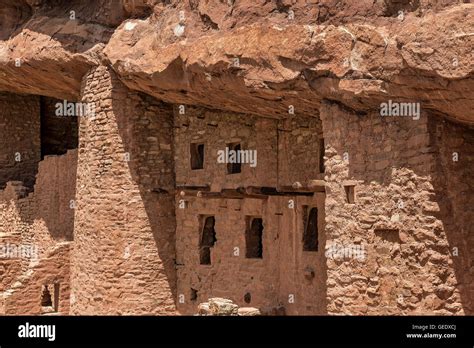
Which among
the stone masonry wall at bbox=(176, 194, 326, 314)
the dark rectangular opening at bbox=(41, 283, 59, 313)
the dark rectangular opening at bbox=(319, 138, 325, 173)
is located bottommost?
the dark rectangular opening at bbox=(41, 283, 59, 313)

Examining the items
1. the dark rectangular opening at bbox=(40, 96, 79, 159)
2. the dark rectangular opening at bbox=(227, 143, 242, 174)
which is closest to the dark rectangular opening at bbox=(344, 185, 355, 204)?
the dark rectangular opening at bbox=(227, 143, 242, 174)

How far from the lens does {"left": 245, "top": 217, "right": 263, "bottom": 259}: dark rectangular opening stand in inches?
563

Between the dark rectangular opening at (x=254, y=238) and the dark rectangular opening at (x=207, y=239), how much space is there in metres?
1.06

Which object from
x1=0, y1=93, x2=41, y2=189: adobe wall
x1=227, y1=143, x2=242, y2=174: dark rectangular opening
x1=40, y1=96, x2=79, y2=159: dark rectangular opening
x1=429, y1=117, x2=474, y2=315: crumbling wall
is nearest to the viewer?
x1=429, y1=117, x2=474, y2=315: crumbling wall

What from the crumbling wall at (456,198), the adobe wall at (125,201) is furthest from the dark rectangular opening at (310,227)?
the crumbling wall at (456,198)

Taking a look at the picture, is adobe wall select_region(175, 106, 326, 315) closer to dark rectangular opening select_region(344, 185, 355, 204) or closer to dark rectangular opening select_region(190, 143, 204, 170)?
dark rectangular opening select_region(190, 143, 204, 170)

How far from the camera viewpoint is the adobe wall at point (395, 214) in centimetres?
952

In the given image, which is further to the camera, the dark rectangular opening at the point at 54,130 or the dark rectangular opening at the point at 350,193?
the dark rectangular opening at the point at 54,130

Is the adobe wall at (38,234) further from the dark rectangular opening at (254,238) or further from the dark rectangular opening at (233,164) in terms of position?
the dark rectangular opening at (254,238)

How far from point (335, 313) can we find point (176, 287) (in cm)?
555

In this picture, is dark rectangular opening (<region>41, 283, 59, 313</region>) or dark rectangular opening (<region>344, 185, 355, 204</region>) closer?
dark rectangular opening (<region>344, 185, 355, 204</region>)

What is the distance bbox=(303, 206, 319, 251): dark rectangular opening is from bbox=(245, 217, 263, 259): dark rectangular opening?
1343mm

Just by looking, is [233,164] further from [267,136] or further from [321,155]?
[321,155]
